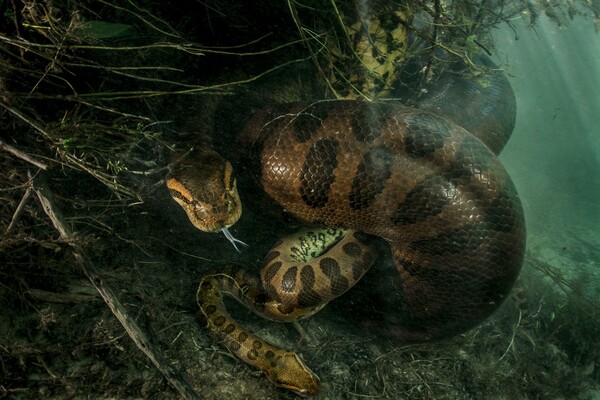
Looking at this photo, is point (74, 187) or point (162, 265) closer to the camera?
point (74, 187)

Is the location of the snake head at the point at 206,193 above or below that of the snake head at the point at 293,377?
above

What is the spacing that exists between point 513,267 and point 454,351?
174 cm

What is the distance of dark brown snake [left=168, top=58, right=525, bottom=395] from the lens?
10.5 feet

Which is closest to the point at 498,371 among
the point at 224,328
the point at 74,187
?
the point at 224,328

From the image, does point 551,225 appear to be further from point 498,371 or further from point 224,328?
point 224,328

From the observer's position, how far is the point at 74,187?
10.1 feet

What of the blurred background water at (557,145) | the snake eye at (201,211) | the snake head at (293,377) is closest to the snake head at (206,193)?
the snake eye at (201,211)

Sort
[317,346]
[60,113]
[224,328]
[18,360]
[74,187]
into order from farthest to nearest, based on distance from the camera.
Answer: [317,346]
[224,328]
[74,187]
[60,113]
[18,360]

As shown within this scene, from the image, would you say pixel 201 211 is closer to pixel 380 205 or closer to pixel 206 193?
pixel 206 193

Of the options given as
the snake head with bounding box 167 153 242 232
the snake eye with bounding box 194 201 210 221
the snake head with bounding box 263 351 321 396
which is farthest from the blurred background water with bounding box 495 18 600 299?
the snake head with bounding box 263 351 321 396

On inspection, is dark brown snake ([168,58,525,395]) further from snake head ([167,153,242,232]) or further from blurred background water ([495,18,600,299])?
blurred background water ([495,18,600,299])

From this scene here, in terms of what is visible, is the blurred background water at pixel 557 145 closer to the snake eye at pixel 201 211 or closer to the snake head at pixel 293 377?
the snake eye at pixel 201 211

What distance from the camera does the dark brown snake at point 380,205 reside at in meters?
3.21

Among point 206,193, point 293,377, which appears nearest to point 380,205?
point 206,193
